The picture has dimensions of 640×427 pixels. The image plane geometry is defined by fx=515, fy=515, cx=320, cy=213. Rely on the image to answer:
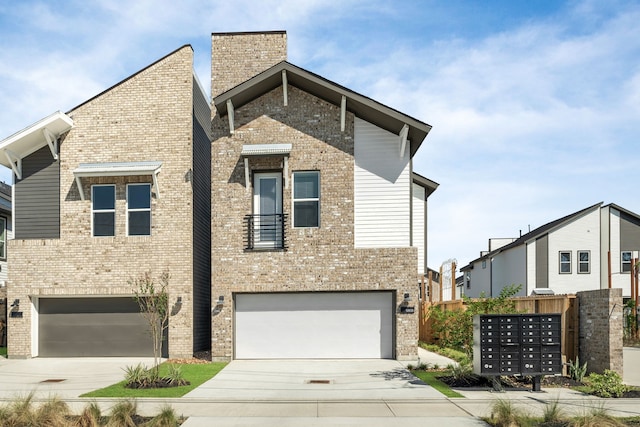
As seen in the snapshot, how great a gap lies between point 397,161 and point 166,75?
8434mm

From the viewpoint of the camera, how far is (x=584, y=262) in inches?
1228

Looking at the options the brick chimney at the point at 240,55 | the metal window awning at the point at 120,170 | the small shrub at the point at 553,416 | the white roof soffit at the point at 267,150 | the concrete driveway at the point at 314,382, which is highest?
the brick chimney at the point at 240,55

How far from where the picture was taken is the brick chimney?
704 inches

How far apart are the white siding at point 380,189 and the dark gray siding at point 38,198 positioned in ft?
34.3

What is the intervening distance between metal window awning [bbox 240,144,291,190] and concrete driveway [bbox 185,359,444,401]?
18.7ft

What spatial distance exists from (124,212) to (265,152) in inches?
213

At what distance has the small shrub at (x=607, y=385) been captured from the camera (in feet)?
36.0

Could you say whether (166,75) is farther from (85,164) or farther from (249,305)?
(249,305)

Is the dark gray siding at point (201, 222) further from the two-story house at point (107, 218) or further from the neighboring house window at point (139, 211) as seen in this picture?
the neighboring house window at point (139, 211)

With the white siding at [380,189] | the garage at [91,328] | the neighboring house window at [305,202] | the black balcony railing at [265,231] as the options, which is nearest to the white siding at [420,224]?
the white siding at [380,189]

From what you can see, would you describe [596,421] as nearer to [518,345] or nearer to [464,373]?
[518,345]

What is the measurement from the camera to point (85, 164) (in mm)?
17656

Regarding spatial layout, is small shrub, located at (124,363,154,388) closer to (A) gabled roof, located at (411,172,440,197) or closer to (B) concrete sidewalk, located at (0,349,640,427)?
(B) concrete sidewalk, located at (0,349,640,427)

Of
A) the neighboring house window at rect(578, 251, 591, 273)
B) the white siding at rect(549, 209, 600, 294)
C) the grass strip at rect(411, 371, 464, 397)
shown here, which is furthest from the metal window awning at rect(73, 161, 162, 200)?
the neighboring house window at rect(578, 251, 591, 273)
